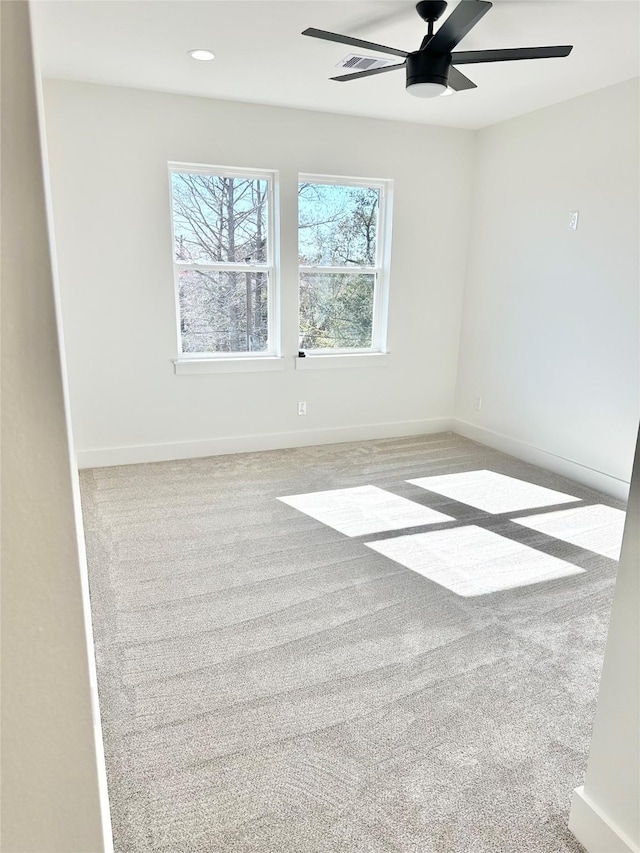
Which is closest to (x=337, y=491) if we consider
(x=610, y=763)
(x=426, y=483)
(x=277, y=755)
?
(x=426, y=483)

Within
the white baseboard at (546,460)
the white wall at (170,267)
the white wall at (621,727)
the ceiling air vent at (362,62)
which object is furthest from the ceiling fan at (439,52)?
the white baseboard at (546,460)

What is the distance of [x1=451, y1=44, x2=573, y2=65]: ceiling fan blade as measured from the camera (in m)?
2.29

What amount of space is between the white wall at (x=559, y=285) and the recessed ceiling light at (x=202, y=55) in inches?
97.9

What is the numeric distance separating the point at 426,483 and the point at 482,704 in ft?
6.93

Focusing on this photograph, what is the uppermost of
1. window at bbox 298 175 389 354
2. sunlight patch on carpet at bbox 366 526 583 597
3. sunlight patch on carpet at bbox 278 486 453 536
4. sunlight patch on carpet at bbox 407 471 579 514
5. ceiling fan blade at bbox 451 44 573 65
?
ceiling fan blade at bbox 451 44 573 65

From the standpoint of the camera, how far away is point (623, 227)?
3457 millimetres

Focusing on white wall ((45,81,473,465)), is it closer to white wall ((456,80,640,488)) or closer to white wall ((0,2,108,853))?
white wall ((456,80,640,488))

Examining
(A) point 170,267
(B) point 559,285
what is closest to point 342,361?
(A) point 170,267

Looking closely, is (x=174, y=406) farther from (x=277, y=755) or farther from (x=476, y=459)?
(x=277, y=755)

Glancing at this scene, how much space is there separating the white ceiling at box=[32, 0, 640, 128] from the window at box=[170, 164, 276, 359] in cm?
59

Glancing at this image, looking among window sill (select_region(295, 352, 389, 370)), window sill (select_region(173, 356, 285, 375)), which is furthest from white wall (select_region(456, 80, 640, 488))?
window sill (select_region(173, 356, 285, 375))

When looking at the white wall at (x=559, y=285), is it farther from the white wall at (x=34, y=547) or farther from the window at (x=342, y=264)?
the white wall at (x=34, y=547)

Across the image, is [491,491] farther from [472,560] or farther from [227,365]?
[227,365]

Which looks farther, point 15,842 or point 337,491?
point 337,491
